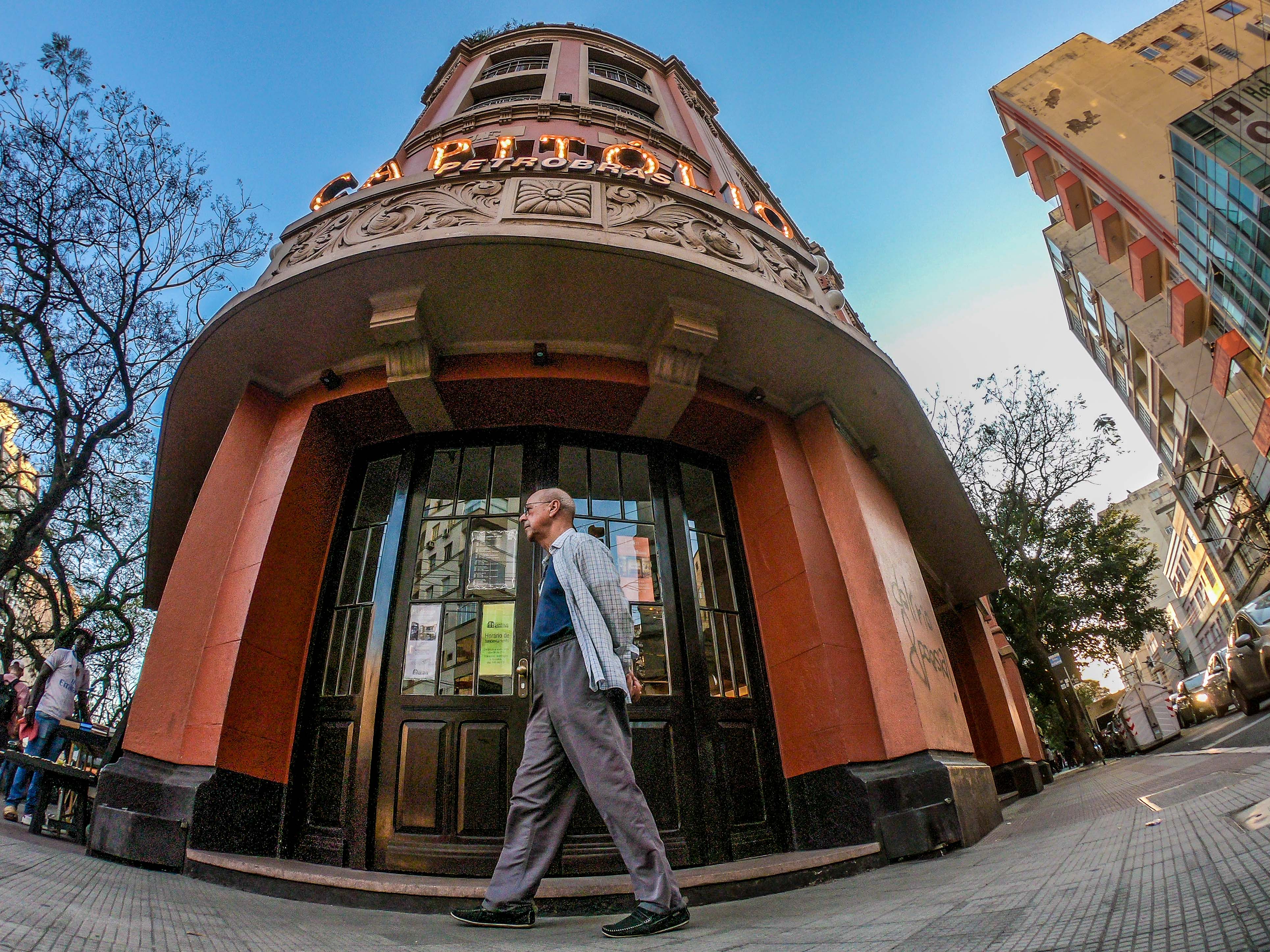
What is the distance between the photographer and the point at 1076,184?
21.2 meters

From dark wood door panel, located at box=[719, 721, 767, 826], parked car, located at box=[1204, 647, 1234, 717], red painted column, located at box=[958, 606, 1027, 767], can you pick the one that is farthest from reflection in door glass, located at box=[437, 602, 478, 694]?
parked car, located at box=[1204, 647, 1234, 717]

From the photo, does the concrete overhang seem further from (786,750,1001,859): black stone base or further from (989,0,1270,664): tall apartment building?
(989,0,1270,664): tall apartment building

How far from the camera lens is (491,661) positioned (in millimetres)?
4953

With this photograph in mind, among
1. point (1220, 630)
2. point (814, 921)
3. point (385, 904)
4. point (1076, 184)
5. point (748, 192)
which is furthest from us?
point (1220, 630)

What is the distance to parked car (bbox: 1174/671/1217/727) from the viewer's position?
16812 millimetres

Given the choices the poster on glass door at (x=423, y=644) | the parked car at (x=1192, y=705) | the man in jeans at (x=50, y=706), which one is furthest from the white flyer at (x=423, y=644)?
the parked car at (x=1192, y=705)

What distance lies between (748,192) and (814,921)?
11.0 meters

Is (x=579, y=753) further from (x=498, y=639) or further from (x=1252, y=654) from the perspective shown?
(x=1252, y=654)

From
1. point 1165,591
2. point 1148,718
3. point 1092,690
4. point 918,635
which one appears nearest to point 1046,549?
point 1148,718

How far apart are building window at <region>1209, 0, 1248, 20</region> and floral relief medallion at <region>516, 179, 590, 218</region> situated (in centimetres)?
2453

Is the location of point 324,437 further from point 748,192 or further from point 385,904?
point 748,192

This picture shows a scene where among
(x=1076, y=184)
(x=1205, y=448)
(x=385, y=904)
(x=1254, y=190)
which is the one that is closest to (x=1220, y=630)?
(x=1205, y=448)

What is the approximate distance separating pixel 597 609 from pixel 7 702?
35.3 feet

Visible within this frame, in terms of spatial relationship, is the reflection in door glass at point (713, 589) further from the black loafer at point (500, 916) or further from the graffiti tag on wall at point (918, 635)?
Answer: the black loafer at point (500, 916)
